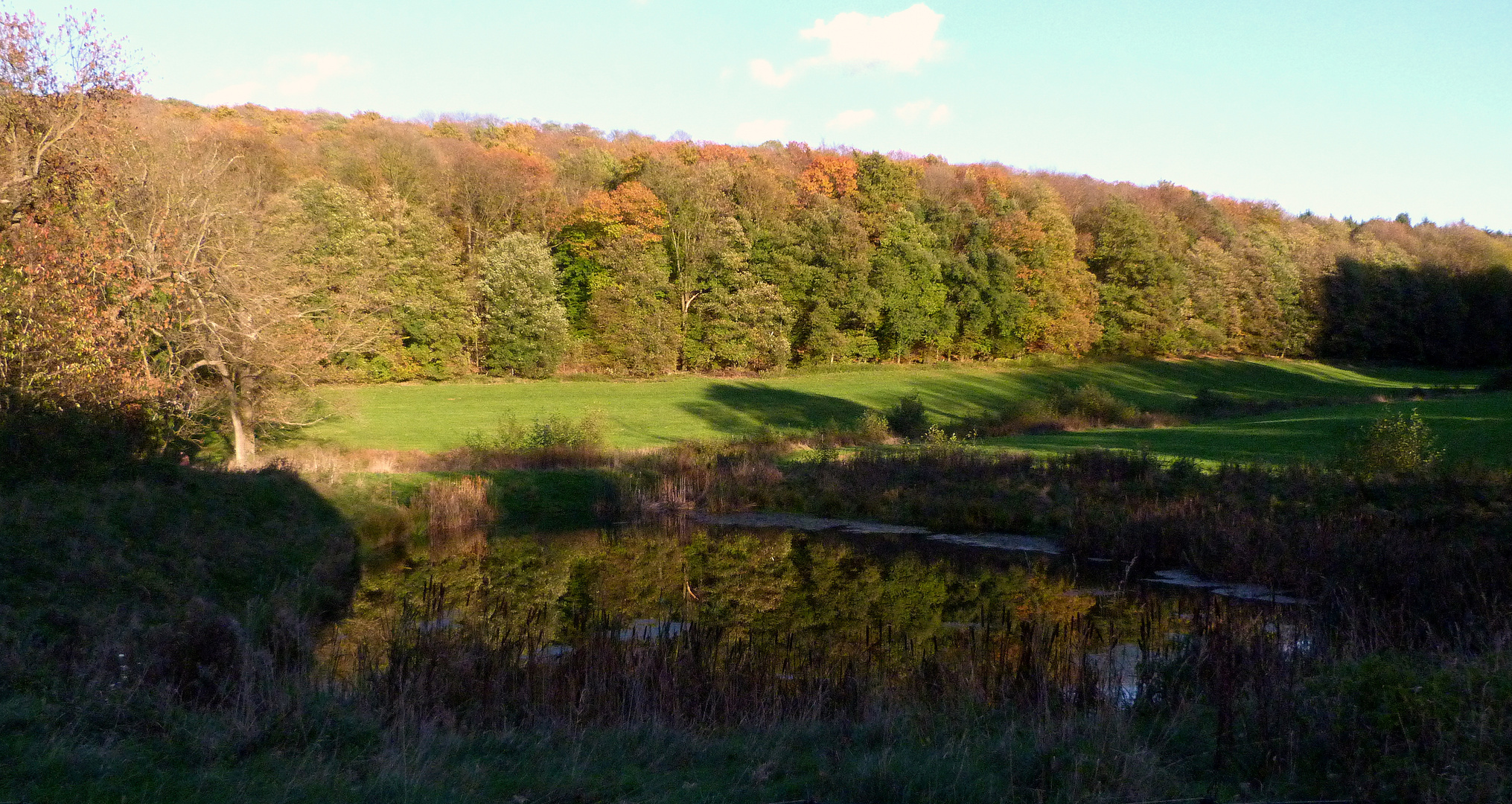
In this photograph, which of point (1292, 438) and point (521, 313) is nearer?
point (1292, 438)

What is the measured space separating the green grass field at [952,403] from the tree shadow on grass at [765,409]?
90 millimetres

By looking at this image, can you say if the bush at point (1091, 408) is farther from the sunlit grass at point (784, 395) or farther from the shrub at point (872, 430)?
the shrub at point (872, 430)

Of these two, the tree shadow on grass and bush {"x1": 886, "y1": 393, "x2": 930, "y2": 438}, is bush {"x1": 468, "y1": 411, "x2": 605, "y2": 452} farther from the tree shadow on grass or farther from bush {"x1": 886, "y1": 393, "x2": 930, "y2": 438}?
bush {"x1": 886, "y1": 393, "x2": 930, "y2": 438}

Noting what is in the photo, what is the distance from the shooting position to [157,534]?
590 inches

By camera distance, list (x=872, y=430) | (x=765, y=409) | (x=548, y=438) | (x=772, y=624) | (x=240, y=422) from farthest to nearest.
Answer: (x=765, y=409), (x=872, y=430), (x=548, y=438), (x=240, y=422), (x=772, y=624)

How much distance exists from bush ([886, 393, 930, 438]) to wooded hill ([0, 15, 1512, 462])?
16.3m

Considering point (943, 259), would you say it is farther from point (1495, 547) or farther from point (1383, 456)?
point (1495, 547)

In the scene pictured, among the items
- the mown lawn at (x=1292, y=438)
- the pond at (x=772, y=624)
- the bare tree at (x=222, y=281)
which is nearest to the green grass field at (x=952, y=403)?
the mown lawn at (x=1292, y=438)

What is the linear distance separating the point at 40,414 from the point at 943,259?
173 ft

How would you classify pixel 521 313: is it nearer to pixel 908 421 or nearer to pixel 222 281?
pixel 908 421

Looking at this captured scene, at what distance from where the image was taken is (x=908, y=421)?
112ft

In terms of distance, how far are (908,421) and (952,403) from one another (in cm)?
1535

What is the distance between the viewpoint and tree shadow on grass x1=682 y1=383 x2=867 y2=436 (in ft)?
136

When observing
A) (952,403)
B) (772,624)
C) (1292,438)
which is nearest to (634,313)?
(952,403)
